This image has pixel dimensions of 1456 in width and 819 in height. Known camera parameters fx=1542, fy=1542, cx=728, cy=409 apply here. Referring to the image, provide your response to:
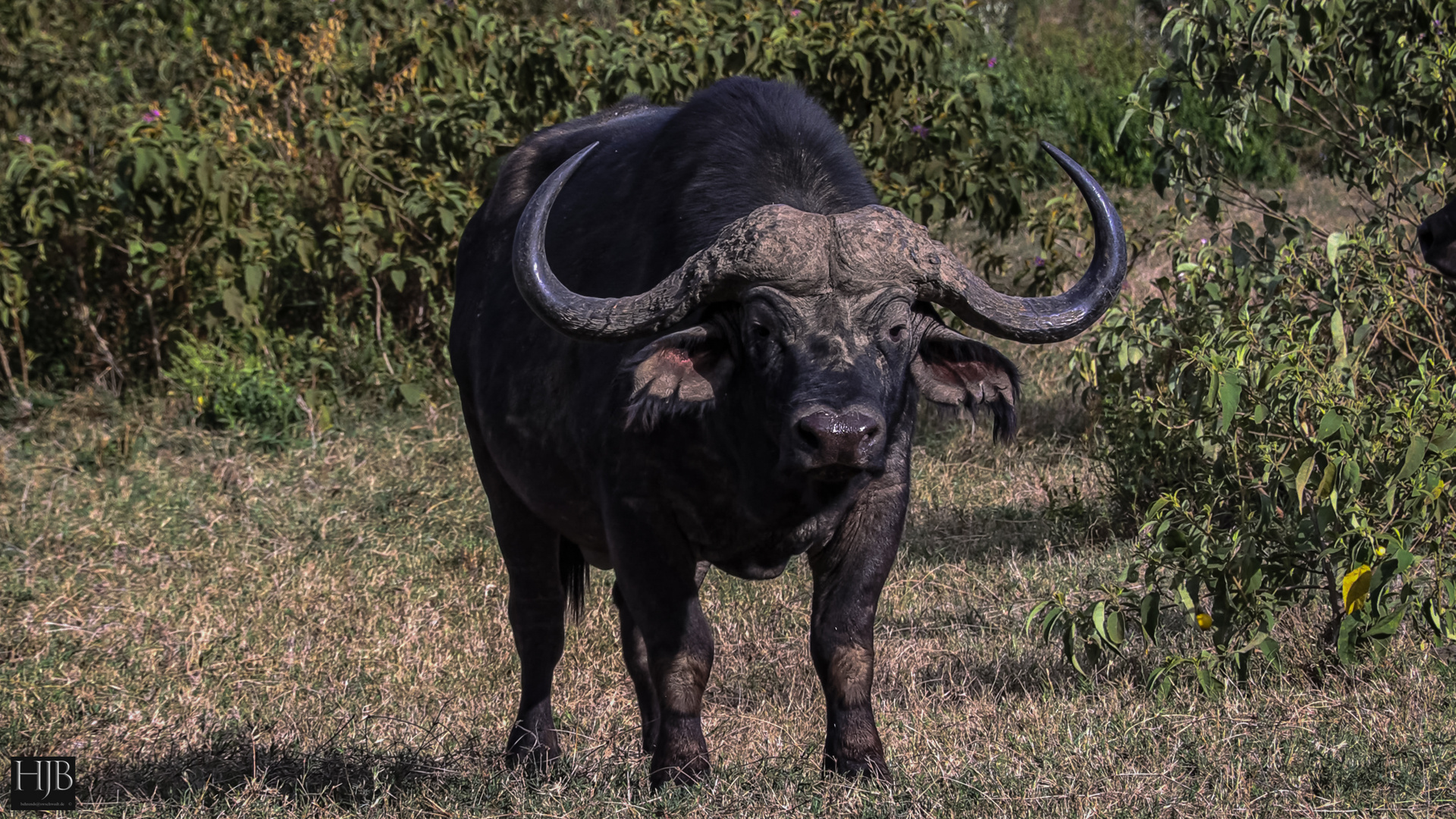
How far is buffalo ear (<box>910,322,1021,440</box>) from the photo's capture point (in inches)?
137

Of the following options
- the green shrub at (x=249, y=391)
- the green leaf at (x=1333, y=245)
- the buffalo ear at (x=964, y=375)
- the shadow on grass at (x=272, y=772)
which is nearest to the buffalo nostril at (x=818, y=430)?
the buffalo ear at (x=964, y=375)

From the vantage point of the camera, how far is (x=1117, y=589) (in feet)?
13.7

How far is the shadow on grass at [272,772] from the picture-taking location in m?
3.60

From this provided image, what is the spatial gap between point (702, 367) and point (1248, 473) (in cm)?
211

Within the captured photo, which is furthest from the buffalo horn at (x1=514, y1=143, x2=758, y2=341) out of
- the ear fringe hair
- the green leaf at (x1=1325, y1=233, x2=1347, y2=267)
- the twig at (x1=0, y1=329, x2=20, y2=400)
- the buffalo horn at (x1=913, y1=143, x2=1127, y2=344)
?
the twig at (x1=0, y1=329, x2=20, y2=400)

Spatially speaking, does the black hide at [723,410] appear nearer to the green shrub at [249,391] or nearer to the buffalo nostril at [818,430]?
the buffalo nostril at [818,430]

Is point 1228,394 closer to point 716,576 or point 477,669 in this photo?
point 716,576

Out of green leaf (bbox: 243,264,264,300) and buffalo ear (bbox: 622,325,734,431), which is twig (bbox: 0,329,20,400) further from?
buffalo ear (bbox: 622,325,734,431)

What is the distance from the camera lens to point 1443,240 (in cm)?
355

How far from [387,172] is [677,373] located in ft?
15.1

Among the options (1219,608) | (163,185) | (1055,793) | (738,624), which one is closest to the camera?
(1055,793)

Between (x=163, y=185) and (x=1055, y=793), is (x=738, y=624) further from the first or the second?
(x=163, y=185)

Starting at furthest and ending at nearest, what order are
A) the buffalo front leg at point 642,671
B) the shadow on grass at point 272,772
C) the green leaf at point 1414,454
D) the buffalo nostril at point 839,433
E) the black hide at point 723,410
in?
the buffalo front leg at point 642,671 → the green leaf at point 1414,454 → the shadow on grass at point 272,772 → the black hide at point 723,410 → the buffalo nostril at point 839,433

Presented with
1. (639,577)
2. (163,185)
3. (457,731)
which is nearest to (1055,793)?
(639,577)
